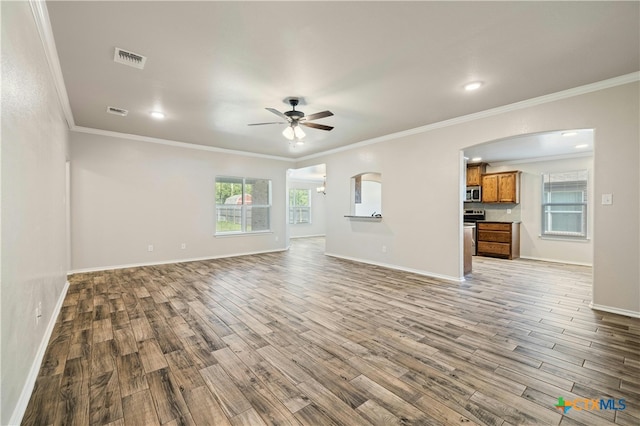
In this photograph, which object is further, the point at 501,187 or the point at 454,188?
the point at 501,187

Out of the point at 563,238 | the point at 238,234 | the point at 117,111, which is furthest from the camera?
the point at 238,234

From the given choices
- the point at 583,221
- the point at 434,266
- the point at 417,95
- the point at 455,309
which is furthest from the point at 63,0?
the point at 583,221

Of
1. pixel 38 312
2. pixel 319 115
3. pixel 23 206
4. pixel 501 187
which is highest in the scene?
pixel 319 115

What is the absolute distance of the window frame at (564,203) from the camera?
630cm

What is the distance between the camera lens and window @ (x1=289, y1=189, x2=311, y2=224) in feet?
37.3

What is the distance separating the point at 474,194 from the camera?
766 cm

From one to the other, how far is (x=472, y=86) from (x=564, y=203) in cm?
537

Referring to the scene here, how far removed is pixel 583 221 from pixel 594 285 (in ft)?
13.3

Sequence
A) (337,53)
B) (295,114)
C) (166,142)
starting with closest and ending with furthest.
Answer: (337,53) → (295,114) → (166,142)

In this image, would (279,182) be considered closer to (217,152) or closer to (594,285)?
(217,152)

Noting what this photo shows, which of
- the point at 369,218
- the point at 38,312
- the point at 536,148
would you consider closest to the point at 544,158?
the point at 536,148

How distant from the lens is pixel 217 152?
267 inches

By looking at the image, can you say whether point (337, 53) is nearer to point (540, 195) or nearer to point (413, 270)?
point (413, 270)

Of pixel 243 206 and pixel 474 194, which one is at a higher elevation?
pixel 474 194
